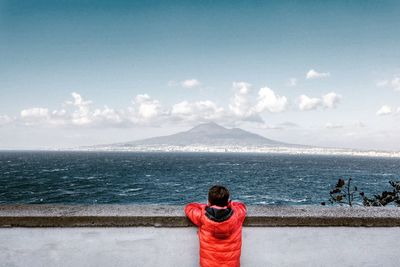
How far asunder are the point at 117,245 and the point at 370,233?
2053mm

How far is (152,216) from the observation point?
2.94 meters

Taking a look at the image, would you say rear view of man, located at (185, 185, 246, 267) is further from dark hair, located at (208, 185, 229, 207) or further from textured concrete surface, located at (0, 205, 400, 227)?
textured concrete surface, located at (0, 205, 400, 227)

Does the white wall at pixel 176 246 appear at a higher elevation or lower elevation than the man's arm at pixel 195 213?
lower

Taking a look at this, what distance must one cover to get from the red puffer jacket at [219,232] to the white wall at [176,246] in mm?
157

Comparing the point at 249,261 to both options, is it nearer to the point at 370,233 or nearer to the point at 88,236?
the point at 370,233

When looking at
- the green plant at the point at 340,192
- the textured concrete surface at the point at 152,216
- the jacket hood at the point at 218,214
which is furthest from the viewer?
the green plant at the point at 340,192

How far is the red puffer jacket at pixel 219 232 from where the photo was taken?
276 cm

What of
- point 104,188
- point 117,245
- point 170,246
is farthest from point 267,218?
point 104,188

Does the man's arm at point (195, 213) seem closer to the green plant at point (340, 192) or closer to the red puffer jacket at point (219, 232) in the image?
the red puffer jacket at point (219, 232)

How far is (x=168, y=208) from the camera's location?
123 inches

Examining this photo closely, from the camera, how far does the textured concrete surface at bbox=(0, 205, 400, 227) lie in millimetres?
2920

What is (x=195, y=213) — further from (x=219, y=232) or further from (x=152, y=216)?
(x=152, y=216)

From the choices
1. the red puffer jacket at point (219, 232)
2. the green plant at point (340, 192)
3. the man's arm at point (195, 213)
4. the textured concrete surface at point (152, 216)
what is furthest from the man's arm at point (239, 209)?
the green plant at point (340, 192)

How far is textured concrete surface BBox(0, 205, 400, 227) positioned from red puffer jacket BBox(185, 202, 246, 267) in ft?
0.48
